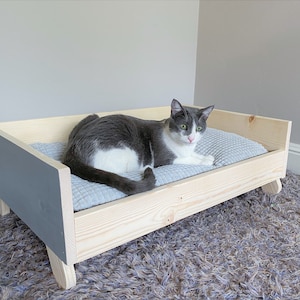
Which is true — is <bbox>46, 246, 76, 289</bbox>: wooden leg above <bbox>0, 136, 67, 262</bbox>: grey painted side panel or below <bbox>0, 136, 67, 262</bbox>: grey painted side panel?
below

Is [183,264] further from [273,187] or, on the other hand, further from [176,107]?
[273,187]

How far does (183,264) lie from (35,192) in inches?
18.2

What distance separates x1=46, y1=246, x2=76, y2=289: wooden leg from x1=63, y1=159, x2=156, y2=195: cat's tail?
228mm

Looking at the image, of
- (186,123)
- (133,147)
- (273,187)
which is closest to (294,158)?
(273,187)

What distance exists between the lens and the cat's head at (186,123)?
3.34 feet

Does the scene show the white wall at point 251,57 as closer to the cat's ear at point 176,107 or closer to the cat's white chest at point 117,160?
the cat's ear at point 176,107

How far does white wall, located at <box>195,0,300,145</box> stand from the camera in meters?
1.57

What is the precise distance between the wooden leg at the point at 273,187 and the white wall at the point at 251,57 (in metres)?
0.45

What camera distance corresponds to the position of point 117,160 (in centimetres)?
98

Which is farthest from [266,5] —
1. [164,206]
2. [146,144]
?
[164,206]

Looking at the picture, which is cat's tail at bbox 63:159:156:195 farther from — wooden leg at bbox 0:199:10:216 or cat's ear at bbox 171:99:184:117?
wooden leg at bbox 0:199:10:216

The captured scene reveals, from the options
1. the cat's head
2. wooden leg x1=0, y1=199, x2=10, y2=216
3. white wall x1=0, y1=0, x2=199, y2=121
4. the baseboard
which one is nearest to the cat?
the cat's head

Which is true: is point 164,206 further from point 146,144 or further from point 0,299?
point 0,299

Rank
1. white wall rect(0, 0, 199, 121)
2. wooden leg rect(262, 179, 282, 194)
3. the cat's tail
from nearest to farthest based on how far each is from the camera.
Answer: the cat's tail
wooden leg rect(262, 179, 282, 194)
white wall rect(0, 0, 199, 121)
